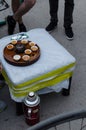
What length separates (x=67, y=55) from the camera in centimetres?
234

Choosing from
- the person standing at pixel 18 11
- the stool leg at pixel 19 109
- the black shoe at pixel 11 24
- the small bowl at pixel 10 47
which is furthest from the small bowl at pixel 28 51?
the black shoe at pixel 11 24

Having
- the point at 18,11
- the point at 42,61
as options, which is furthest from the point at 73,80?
the point at 18,11

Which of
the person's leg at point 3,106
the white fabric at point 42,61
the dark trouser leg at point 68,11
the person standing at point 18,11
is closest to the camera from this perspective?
the white fabric at point 42,61

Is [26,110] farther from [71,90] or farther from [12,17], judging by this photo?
[12,17]

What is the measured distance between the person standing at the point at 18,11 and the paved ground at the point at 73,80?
0.17 m

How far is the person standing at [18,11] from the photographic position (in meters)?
2.81

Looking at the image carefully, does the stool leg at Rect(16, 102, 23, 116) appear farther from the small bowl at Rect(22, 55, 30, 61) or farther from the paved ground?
the small bowl at Rect(22, 55, 30, 61)

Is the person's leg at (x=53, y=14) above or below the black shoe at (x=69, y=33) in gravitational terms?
above

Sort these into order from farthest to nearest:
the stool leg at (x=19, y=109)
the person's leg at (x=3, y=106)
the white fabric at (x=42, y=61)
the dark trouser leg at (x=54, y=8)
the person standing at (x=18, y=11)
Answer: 1. the dark trouser leg at (x=54, y=8)
2. the person standing at (x=18, y=11)
3. the person's leg at (x=3, y=106)
4. the stool leg at (x=19, y=109)
5. the white fabric at (x=42, y=61)

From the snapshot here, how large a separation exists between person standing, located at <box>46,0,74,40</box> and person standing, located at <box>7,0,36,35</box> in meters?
0.35

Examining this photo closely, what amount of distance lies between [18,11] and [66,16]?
0.55 meters

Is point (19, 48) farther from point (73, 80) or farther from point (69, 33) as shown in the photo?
point (69, 33)

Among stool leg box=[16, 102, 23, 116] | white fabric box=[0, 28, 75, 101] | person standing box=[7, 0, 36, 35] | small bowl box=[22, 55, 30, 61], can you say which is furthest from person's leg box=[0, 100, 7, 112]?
person standing box=[7, 0, 36, 35]

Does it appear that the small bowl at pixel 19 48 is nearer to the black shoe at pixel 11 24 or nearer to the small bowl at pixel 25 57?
the small bowl at pixel 25 57
